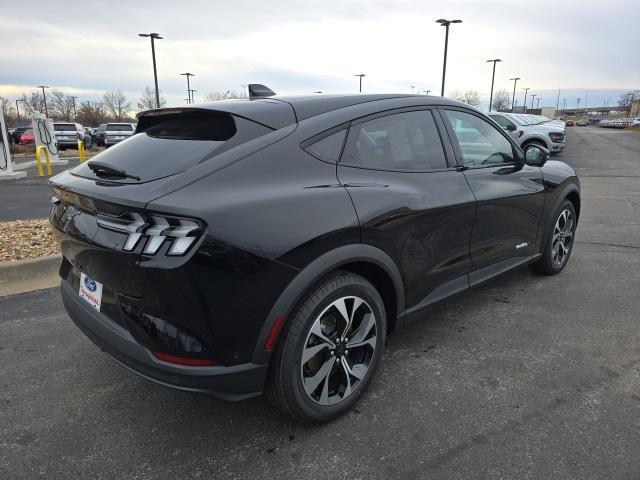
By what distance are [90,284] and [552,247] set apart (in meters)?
4.00

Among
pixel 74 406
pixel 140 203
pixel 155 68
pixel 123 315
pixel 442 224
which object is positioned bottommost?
pixel 74 406

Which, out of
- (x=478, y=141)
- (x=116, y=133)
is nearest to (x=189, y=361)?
(x=478, y=141)

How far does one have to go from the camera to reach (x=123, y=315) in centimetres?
219

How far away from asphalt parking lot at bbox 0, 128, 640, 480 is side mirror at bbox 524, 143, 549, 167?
127 centimetres

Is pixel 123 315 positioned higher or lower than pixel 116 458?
higher

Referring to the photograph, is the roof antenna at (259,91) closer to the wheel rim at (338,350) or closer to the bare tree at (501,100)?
the wheel rim at (338,350)

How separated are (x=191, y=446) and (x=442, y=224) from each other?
1.92 m

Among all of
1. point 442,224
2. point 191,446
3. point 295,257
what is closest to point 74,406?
point 191,446

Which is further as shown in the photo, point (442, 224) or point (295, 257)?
point (442, 224)

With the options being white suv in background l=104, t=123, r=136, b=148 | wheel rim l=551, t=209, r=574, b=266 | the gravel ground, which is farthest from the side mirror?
white suv in background l=104, t=123, r=136, b=148

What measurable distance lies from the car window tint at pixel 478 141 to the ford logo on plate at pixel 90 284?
2.49 m

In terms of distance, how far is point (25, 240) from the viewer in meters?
5.51

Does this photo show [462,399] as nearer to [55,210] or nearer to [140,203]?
[140,203]

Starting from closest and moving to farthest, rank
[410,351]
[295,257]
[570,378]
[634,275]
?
1. [295,257]
2. [570,378]
3. [410,351]
4. [634,275]
